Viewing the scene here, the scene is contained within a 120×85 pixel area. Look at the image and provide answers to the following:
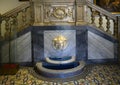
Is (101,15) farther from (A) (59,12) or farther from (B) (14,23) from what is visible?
(B) (14,23)

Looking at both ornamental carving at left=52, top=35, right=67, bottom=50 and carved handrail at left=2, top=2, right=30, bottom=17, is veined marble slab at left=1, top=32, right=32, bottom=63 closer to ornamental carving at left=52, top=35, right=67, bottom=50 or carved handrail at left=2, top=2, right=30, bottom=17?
carved handrail at left=2, top=2, right=30, bottom=17

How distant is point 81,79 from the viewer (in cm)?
608

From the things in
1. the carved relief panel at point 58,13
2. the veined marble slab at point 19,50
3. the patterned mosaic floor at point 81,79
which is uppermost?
the carved relief panel at point 58,13

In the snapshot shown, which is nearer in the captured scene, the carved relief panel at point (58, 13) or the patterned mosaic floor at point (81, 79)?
the patterned mosaic floor at point (81, 79)

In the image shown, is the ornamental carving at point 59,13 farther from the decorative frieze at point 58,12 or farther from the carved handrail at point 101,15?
the carved handrail at point 101,15

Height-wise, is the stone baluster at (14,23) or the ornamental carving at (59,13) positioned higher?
the ornamental carving at (59,13)

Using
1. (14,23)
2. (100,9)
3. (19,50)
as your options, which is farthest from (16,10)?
(100,9)

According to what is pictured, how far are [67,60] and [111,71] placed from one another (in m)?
1.49

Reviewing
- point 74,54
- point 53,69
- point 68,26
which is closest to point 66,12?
point 68,26

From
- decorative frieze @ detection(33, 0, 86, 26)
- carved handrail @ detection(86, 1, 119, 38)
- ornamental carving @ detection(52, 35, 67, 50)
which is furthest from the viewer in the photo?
carved handrail @ detection(86, 1, 119, 38)

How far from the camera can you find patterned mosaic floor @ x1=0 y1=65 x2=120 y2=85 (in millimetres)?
5828

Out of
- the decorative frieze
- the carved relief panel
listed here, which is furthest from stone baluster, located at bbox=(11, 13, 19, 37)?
the carved relief panel

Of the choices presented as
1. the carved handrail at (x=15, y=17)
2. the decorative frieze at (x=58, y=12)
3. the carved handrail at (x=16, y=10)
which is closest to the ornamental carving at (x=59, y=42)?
the decorative frieze at (x=58, y=12)

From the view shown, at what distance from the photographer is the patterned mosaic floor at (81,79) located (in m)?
5.83
